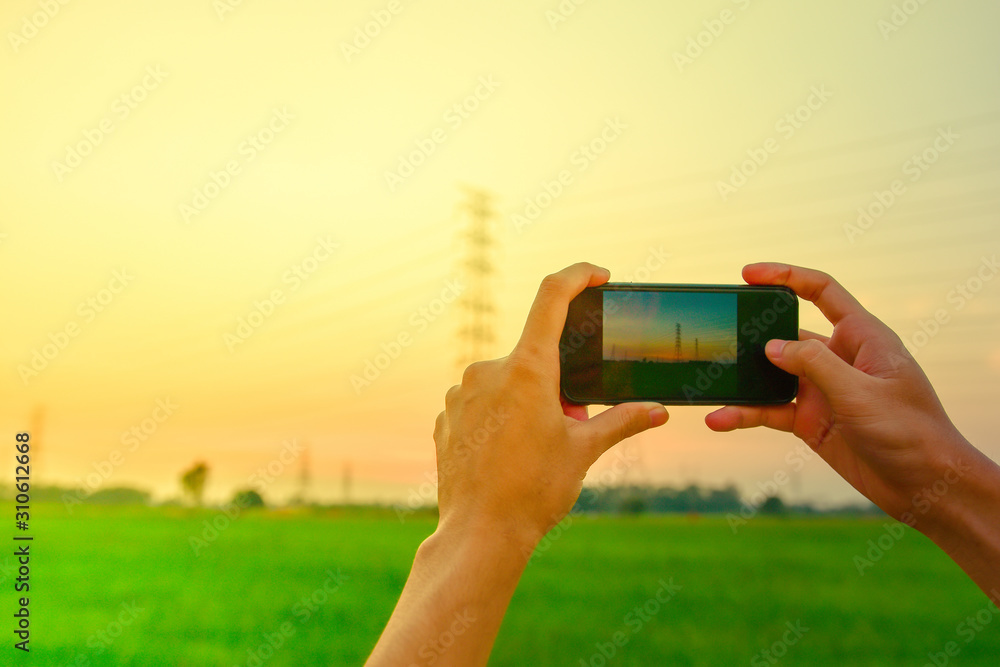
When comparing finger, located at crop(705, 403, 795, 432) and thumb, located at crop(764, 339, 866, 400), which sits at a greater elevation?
A: thumb, located at crop(764, 339, 866, 400)

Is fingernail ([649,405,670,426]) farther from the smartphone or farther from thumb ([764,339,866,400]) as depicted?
thumb ([764,339,866,400])

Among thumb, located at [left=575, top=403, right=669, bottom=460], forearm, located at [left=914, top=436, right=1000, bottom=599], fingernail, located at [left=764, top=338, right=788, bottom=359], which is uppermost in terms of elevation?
fingernail, located at [left=764, top=338, right=788, bottom=359]

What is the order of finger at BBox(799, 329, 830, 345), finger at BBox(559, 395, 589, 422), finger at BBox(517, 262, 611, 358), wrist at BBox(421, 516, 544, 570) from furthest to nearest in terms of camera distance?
finger at BBox(799, 329, 830, 345), finger at BBox(559, 395, 589, 422), finger at BBox(517, 262, 611, 358), wrist at BBox(421, 516, 544, 570)

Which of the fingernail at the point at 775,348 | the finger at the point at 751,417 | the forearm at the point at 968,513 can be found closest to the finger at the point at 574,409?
the finger at the point at 751,417

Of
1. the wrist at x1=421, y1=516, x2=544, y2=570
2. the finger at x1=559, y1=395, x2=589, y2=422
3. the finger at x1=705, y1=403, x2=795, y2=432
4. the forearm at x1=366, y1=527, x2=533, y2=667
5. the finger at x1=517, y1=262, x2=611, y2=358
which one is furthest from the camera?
the finger at x1=705, y1=403, x2=795, y2=432

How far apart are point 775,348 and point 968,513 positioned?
2.12 feet

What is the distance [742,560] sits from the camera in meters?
16.4

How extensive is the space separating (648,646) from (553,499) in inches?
388

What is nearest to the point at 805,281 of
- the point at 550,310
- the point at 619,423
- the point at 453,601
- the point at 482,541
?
the point at 619,423

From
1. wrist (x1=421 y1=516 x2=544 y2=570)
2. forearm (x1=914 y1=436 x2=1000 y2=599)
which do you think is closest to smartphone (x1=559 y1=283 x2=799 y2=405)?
forearm (x1=914 y1=436 x2=1000 y2=599)

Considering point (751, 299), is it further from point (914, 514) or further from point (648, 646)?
point (648, 646)

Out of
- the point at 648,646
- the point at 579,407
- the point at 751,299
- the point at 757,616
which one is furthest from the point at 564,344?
the point at 757,616

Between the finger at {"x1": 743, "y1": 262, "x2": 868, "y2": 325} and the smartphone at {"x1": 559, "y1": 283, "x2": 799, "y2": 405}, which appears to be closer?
the smartphone at {"x1": 559, "y1": 283, "x2": 799, "y2": 405}

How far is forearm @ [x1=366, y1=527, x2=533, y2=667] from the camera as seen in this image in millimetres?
1109
